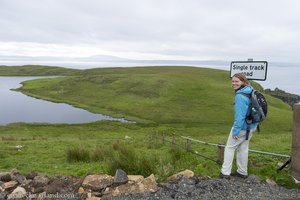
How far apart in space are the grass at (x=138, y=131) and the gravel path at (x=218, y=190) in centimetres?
72

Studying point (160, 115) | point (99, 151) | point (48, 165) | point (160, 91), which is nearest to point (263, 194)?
point (99, 151)

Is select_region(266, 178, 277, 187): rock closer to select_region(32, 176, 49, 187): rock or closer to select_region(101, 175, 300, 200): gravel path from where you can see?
select_region(101, 175, 300, 200): gravel path

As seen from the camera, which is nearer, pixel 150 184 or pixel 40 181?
pixel 150 184

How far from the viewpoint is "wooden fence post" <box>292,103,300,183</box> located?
9336 mm

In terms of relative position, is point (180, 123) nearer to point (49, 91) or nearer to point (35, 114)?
point (35, 114)

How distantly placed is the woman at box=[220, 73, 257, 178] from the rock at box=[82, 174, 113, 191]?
124 inches

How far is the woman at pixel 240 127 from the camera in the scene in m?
9.21

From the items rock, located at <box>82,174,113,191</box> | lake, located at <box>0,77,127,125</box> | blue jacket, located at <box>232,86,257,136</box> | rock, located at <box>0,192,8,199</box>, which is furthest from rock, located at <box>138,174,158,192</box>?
lake, located at <box>0,77,127,125</box>

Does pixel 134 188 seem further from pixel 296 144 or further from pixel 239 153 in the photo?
pixel 296 144

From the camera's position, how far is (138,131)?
4544cm

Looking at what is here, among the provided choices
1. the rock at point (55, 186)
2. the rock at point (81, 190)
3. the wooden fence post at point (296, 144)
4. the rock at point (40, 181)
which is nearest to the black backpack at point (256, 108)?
the wooden fence post at point (296, 144)

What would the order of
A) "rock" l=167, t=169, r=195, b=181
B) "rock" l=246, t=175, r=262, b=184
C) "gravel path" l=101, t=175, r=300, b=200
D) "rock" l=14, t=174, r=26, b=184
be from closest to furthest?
"gravel path" l=101, t=175, r=300, b=200
"rock" l=246, t=175, r=262, b=184
"rock" l=167, t=169, r=195, b=181
"rock" l=14, t=174, r=26, b=184

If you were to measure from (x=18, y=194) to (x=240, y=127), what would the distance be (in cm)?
598

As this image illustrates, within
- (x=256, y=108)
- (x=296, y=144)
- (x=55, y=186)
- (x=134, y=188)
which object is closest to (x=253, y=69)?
(x=256, y=108)
